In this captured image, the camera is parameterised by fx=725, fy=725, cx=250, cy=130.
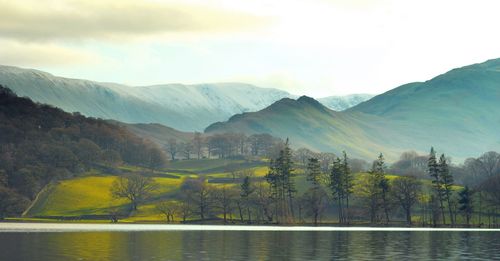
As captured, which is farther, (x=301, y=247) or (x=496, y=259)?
(x=301, y=247)

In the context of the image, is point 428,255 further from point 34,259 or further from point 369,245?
point 34,259

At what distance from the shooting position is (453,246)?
110438 mm

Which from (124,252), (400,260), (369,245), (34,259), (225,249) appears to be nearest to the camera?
(34,259)

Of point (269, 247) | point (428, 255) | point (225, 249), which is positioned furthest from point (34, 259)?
point (428, 255)

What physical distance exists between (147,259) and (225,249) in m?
19.5

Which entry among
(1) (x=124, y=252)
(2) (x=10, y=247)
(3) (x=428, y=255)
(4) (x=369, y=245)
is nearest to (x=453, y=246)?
(4) (x=369, y=245)

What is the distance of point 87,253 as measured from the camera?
8406 cm

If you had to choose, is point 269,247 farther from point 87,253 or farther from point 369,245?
point 87,253

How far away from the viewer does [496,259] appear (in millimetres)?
83938

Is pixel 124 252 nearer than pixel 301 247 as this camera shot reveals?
Yes

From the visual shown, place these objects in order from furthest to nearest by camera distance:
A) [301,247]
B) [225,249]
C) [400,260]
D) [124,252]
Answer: [301,247] < [225,249] < [124,252] < [400,260]

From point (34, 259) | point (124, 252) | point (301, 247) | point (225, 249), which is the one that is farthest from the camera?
point (301, 247)

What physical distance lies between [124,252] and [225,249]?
14.4 m

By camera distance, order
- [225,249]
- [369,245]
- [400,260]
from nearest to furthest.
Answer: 1. [400,260]
2. [225,249]
3. [369,245]
